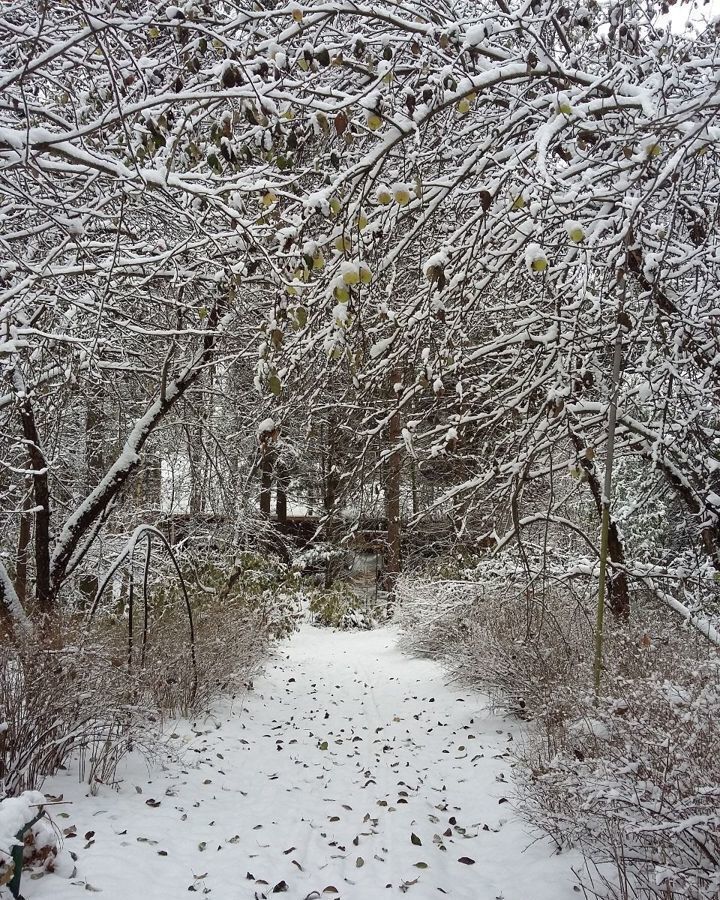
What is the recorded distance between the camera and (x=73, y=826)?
11.9 feet

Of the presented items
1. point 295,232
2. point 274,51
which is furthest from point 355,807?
point 274,51

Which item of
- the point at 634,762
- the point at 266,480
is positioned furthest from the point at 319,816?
the point at 266,480

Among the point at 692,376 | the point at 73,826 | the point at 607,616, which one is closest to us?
the point at 73,826

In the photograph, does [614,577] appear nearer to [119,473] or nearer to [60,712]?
[60,712]

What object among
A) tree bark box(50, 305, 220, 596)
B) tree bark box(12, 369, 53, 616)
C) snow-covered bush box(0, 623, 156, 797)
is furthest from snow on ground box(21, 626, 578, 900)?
tree bark box(50, 305, 220, 596)

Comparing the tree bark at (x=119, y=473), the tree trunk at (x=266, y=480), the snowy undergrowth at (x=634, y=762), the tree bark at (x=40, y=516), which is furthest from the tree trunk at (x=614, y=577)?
the tree trunk at (x=266, y=480)

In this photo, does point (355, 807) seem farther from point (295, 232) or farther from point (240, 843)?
point (295, 232)

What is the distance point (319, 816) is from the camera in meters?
4.53

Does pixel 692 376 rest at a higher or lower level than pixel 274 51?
lower

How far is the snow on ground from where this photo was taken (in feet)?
11.3

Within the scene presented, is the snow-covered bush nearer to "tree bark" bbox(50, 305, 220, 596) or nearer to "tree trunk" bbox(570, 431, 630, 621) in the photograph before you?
"tree bark" bbox(50, 305, 220, 596)

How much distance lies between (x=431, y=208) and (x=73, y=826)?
385 centimetres

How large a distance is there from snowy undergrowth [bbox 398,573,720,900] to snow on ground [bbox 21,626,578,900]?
1.18 ft

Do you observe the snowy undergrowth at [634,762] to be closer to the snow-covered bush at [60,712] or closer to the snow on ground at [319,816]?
the snow on ground at [319,816]
